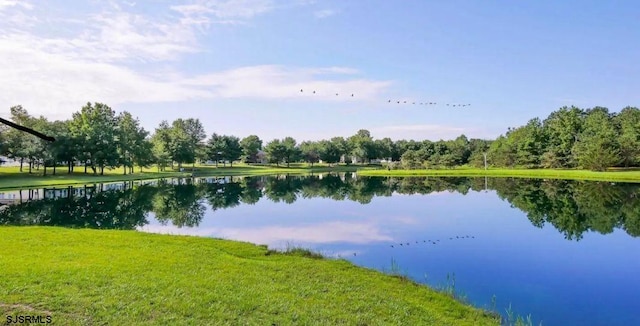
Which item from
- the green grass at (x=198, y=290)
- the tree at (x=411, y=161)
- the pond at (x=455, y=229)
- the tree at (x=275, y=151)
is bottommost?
the pond at (x=455, y=229)

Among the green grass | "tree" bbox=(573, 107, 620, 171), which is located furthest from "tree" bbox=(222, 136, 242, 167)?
the green grass

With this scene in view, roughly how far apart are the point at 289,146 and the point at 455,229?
3294 inches

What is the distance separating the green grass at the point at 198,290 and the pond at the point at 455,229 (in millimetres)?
3028

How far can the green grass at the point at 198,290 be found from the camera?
7.08 metres

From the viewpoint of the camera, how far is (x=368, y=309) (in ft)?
26.2

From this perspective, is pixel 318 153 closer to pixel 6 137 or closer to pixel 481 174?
pixel 481 174

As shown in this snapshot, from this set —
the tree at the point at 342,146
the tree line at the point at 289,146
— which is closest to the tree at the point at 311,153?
the tree line at the point at 289,146

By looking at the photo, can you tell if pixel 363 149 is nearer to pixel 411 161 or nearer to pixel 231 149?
pixel 411 161

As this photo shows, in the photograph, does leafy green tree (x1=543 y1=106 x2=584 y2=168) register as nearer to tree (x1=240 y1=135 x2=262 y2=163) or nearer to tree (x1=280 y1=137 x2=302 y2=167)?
tree (x1=280 y1=137 x2=302 y2=167)

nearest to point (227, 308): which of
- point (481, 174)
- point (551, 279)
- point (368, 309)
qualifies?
point (368, 309)

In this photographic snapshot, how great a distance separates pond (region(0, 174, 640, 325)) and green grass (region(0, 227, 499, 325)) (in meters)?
3.03

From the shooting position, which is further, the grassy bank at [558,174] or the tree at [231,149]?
the tree at [231,149]

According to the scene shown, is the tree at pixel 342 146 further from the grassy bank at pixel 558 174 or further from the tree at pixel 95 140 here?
the tree at pixel 95 140

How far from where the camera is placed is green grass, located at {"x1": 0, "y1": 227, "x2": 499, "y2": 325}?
7082mm
